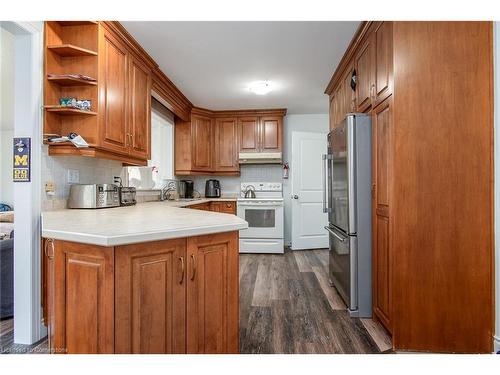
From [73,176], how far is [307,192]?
3.41 meters

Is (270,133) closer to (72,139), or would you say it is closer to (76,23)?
(76,23)

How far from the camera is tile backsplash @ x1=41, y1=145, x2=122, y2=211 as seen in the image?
199 centimetres

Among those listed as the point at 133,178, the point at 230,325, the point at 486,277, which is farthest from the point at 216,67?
the point at 486,277

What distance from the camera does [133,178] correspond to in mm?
3422

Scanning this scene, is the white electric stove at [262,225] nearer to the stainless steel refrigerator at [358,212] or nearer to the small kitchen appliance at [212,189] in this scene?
the small kitchen appliance at [212,189]

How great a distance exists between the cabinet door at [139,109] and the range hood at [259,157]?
2.00 meters

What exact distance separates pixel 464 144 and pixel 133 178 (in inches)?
124

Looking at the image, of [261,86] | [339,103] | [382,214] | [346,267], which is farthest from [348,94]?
[346,267]

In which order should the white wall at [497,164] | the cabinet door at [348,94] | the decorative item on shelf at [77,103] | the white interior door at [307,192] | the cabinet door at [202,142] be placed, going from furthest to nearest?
the white interior door at [307,192]
the cabinet door at [202,142]
the cabinet door at [348,94]
the decorative item on shelf at [77,103]
the white wall at [497,164]

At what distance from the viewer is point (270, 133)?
479 cm

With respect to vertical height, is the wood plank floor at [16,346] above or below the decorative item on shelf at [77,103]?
below

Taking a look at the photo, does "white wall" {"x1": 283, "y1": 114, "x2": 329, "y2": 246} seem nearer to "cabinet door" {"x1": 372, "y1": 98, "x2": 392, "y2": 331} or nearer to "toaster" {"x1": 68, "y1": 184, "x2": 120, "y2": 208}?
"cabinet door" {"x1": 372, "y1": 98, "x2": 392, "y2": 331}

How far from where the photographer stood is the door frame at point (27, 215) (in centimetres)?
187

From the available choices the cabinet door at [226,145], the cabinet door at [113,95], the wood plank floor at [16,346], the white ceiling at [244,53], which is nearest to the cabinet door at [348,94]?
the white ceiling at [244,53]
